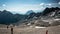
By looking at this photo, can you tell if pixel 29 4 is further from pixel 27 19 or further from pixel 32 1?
pixel 27 19

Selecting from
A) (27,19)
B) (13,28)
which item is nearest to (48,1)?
(27,19)

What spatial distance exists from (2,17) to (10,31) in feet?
2.08

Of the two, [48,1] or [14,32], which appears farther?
[48,1]

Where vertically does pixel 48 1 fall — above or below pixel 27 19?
above

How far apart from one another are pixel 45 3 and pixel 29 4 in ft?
2.07

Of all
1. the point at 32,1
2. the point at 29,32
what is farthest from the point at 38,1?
the point at 29,32

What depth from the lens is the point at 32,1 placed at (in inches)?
271

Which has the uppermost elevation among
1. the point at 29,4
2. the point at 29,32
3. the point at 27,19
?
the point at 29,4

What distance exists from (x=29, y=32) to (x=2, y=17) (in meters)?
1.15

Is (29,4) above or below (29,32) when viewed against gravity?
above

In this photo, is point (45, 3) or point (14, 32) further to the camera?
point (45, 3)

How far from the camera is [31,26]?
6.69 meters

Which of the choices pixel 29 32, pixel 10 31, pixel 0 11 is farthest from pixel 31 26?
pixel 0 11

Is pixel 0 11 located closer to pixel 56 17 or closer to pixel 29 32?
pixel 29 32
